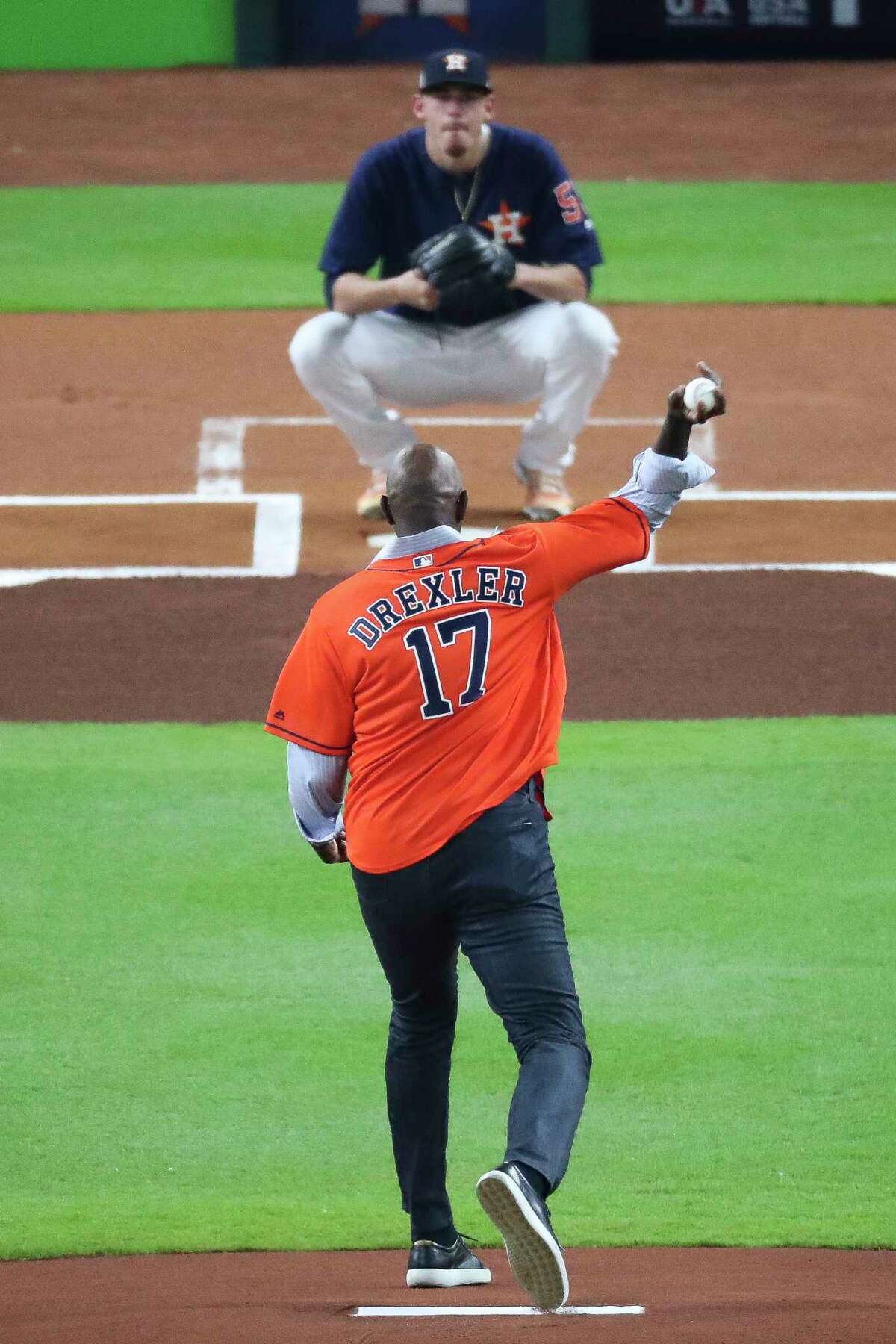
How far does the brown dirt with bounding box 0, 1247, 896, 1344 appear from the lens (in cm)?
340

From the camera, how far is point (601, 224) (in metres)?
15.7

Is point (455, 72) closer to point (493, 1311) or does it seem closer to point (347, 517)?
point (347, 517)

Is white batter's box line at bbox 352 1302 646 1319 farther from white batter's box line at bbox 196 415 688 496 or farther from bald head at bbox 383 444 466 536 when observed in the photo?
white batter's box line at bbox 196 415 688 496

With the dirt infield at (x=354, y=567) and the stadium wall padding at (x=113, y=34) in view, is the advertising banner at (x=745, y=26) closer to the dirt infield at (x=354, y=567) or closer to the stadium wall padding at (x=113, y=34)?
the stadium wall padding at (x=113, y=34)

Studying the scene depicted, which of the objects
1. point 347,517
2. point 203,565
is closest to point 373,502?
point 347,517

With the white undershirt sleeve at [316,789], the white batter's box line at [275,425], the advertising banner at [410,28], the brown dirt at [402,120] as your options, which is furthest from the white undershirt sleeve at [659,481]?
the advertising banner at [410,28]

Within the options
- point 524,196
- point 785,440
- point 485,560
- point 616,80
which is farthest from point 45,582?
point 616,80

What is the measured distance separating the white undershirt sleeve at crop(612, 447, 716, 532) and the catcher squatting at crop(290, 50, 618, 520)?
4.19 metres

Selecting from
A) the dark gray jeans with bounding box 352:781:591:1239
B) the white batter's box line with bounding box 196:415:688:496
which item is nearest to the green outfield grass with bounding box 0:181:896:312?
the white batter's box line with bounding box 196:415:688:496

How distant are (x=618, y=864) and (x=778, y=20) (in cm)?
1706

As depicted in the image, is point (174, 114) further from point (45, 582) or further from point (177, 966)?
point (177, 966)

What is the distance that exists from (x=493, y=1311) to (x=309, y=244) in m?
12.2

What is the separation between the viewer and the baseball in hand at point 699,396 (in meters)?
3.87

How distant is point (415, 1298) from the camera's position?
12.2 ft
